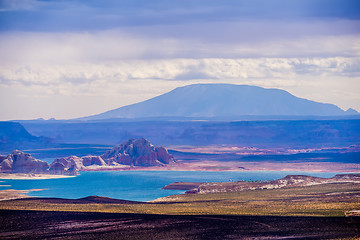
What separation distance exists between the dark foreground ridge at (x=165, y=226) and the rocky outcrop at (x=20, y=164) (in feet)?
262

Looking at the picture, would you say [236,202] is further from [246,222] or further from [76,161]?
[76,161]

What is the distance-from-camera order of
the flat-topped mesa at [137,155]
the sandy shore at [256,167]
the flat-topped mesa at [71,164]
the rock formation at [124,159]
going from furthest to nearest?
the flat-topped mesa at [137,155]
the sandy shore at [256,167]
the rock formation at [124,159]
the flat-topped mesa at [71,164]

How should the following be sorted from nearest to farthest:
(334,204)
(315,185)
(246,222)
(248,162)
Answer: (246,222) → (334,204) → (315,185) → (248,162)

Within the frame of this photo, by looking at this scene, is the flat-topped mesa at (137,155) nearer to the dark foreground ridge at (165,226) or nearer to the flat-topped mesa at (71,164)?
the flat-topped mesa at (71,164)

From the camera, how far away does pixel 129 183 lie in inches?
5433

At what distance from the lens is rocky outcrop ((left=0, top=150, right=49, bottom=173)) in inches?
5999

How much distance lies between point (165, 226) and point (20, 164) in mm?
93043

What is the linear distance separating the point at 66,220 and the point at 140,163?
117 metres

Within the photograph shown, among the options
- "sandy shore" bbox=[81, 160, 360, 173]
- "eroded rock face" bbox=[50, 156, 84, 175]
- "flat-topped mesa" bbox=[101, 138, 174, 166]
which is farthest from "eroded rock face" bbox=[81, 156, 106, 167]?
"eroded rock face" bbox=[50, 156, 84, 175]

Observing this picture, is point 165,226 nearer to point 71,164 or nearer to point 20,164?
point 20,164

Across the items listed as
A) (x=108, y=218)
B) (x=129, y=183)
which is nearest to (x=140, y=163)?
(x=129, y=183)

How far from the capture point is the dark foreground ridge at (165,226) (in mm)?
62312

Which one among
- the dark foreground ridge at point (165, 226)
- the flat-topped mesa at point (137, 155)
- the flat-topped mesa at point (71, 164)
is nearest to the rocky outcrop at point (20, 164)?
the flat-topped mesa at point (71, 164)

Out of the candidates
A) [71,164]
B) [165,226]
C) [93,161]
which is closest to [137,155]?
[93,161]
